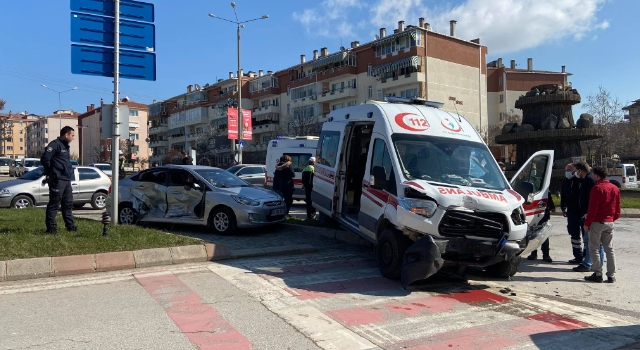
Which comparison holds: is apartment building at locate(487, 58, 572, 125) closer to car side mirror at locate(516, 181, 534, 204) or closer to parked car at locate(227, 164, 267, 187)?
parked car at locate(227, 164, 267, 187)

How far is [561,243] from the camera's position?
35.1ft

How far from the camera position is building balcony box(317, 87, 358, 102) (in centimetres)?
5897

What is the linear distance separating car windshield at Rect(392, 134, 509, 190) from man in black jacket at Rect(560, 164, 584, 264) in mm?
1746

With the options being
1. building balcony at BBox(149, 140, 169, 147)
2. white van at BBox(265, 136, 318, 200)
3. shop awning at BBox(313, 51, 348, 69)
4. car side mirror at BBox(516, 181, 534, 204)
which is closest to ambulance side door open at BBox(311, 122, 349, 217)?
car side mirror at BBox(516, 181, 534, 204)

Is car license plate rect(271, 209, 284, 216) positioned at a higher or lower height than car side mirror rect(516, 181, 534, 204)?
lower

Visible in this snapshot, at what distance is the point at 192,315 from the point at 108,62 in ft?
22.8

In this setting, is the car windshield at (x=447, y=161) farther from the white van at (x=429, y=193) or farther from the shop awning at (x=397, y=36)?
the shop awning at (x=397, y=36)

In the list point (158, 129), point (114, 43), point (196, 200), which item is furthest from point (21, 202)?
point (158, 129)

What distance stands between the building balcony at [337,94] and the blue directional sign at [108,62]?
162ft

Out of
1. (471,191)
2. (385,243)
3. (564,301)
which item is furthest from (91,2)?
(564,301)

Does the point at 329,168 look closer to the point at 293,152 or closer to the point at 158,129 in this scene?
the point at 293,152

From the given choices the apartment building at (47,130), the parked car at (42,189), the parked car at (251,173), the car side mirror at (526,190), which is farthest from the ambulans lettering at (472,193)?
the apartment building at (47,130)

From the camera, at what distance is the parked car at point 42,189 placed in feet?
48.4

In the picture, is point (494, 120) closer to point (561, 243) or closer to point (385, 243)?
point (561, 243)
